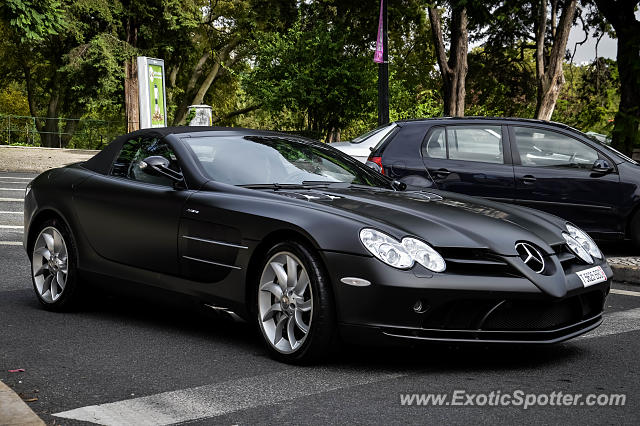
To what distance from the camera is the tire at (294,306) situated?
5000 mm

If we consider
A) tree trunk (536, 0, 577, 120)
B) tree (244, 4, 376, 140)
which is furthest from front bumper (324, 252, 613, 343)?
tree (244, 4, 376, 140)

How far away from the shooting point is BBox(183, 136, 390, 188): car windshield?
237 inches

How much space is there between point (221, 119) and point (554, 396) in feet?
181

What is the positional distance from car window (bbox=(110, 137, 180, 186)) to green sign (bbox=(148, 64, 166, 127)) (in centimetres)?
1528

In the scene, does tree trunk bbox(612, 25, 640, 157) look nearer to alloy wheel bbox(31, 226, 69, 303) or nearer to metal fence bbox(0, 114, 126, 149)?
alloy wheel bbox(31, 226, 69, 303)

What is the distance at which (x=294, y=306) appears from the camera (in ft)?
17.0

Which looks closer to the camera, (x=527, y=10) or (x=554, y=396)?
(x=554, y=396)

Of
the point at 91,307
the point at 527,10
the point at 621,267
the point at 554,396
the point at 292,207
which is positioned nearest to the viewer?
the point at 554,396

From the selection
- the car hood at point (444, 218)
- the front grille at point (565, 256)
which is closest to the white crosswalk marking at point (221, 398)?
the car hood at point (444, 218)

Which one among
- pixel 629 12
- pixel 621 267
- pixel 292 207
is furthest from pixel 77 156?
pixel 292 207

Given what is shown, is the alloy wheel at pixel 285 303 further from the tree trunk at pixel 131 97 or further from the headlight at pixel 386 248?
the tree trunk at pixel 131 97

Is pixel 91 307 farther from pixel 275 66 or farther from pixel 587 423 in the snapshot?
pixel 275 66

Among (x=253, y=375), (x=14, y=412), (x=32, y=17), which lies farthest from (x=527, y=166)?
(x=32, y=17)

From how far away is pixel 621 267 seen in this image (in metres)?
8.82
